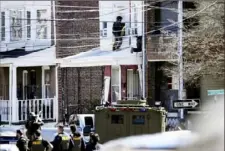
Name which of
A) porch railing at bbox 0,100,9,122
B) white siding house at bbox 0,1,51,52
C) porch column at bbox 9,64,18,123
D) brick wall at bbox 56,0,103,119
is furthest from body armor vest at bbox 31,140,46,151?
white siding house at bbox 0,1,51,52

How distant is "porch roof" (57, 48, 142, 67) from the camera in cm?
2270

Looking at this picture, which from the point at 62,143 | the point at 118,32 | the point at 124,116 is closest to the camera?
the point at 62,143

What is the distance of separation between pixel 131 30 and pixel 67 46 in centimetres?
315

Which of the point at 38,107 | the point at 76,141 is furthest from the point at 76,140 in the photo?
the point at 38,107

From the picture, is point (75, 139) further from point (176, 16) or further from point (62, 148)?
point (176, 16)

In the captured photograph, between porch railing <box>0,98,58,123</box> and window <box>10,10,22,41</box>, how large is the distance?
2944 mm

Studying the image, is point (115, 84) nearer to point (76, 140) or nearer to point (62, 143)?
point (76, 140)

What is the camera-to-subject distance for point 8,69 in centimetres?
2572

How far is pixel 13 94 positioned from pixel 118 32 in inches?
199

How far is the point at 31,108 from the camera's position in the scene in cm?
2377

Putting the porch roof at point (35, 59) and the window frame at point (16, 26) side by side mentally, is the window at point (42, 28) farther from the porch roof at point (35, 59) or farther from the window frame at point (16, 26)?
the porch roof at point (35, 59)

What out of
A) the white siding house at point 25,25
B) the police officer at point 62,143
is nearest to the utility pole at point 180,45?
the white siding house at point 25,25

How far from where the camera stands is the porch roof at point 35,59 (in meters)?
23.9

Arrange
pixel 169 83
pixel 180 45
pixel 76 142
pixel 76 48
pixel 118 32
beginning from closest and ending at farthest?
1. pixel 76 142
2. pixel 180 45
3. pixel 169 83
4. pixel 118 32
5. pixel 76 48
